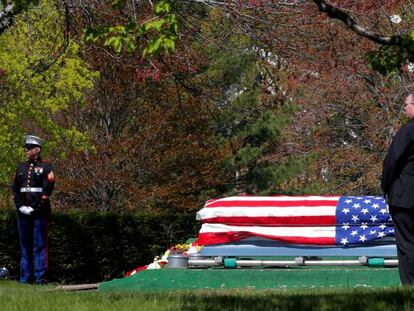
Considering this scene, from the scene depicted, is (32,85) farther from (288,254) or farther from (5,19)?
(288,254)

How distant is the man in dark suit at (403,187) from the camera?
8.07 meters

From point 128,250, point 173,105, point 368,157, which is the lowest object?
point 128,250

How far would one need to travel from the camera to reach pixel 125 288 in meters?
10.2

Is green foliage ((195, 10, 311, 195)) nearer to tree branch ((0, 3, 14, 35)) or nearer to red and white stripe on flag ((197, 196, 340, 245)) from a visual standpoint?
red and white stripe on flag ((197, 196, 340, 245))

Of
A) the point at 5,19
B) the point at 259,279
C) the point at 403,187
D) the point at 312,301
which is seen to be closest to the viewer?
the point at 312,301

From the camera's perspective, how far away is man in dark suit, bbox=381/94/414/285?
8.07 meters

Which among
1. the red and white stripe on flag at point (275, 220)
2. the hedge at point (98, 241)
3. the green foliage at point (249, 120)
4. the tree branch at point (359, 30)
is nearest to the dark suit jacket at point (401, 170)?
the tree branch at point (359, 30)

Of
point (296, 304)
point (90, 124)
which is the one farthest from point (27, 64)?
point (296, 304)

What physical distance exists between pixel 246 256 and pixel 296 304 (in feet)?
15.9

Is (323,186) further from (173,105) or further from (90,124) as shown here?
(90,124)

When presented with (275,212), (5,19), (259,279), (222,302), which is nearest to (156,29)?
(222,302)

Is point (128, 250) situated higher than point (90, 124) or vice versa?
point (90, 124)

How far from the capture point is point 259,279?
1045 centimetres

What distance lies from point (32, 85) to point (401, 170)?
11476 mm
